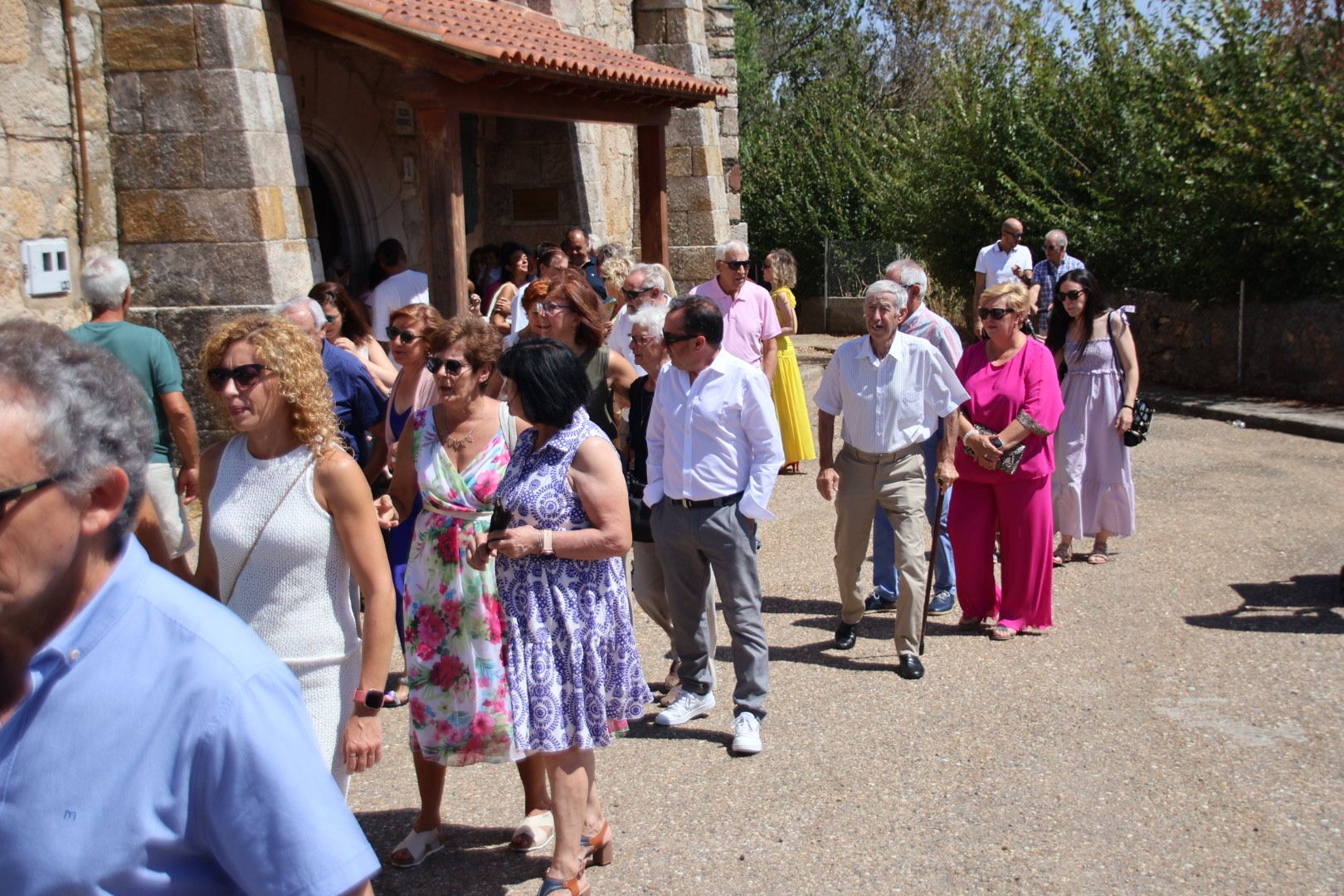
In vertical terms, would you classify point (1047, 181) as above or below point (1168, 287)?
above

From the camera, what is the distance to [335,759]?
11.2ft

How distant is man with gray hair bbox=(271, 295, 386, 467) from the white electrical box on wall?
10.5 feet

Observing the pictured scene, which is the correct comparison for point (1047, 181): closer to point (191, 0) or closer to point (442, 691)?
point (191, 0)

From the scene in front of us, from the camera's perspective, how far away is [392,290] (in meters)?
9.77

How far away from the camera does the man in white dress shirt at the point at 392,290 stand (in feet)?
32.0

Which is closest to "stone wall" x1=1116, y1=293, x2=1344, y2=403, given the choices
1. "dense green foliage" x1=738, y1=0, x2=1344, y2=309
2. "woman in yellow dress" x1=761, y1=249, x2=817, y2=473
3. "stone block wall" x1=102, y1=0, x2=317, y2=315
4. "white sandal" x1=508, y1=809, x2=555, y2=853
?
"dense green foliage" x1=738, y1=0, x2=1344, y2=309

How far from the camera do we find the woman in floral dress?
395cm

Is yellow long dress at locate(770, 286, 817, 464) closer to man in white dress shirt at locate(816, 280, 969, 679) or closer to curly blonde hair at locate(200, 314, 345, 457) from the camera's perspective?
man in white dress shirt at locate(816, 280, 969, 679)

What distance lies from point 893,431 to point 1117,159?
494 inches

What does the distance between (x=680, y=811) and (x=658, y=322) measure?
2.01 meters

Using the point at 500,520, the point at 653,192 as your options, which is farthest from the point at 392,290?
the point at 500,520

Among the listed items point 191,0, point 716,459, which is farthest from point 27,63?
point 716,459

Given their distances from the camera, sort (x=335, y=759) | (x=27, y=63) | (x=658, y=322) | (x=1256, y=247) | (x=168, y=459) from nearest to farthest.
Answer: (x=335, y=759) → (x=658, y=322) → (x=168, y=459) → (x=27, y=63) → (x=1256, y=247)

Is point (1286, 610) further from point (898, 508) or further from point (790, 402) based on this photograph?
point (790, 402)
